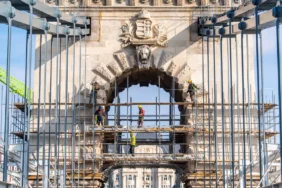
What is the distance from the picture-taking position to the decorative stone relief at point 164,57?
3145 centimetres

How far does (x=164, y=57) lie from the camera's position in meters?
31.5

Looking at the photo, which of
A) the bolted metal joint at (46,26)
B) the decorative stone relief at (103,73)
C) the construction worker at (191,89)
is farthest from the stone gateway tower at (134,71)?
the bolted metal joint at (46,26)

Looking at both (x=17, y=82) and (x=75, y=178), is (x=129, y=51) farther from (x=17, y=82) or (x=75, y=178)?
(x=17, y=82)

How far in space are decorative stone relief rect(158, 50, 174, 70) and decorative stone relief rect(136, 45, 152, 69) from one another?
17.3 inches

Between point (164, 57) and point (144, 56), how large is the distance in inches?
32.0

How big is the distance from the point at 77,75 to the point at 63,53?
3.38ft

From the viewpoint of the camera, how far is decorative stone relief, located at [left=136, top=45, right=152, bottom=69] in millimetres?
31281

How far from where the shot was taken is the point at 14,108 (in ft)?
103

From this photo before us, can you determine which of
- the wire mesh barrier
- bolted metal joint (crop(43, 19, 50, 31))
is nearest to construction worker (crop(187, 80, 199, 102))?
the wire mesh barrier

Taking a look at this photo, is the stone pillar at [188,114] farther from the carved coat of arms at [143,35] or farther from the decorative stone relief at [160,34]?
the decorative stone relief at [160,34]

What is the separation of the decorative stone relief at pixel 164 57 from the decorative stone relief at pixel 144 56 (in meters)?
0.44

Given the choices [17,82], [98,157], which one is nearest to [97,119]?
[98,157]

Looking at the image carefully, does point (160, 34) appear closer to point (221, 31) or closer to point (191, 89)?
point (191, 89)

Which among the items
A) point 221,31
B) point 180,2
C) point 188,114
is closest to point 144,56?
point 180,2
